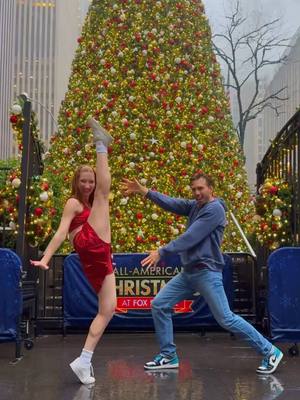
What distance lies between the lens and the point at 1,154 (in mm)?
90250

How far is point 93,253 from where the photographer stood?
4.73 meters

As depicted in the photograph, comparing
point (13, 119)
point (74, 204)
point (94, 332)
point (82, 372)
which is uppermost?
point (13, 119)

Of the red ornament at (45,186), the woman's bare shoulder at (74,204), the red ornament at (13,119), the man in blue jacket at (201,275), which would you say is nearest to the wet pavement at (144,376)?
the man in blue jacket at (201,275)

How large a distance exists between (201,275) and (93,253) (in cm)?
109

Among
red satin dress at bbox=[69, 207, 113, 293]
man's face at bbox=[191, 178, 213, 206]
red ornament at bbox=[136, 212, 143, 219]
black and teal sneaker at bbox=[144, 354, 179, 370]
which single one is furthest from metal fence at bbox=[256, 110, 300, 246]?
red ornament at bbox=[136, 212, 143, 219]

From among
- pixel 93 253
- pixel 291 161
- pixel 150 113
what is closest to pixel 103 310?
pixel 93 253

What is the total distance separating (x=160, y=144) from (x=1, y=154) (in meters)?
80.3

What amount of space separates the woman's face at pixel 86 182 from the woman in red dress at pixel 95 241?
11cm

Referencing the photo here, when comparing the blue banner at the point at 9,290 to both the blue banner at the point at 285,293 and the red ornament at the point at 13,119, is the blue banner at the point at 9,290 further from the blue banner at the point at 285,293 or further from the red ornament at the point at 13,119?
the blue banner at the point at 285,293

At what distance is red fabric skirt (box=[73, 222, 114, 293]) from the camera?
4723 mm

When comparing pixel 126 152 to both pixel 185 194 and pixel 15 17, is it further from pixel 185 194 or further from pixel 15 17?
pixel 15 17

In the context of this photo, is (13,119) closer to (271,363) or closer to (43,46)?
(271,363)

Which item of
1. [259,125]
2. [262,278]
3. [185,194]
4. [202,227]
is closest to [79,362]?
[202,227]

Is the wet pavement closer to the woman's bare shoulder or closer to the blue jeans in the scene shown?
the blue jeans
